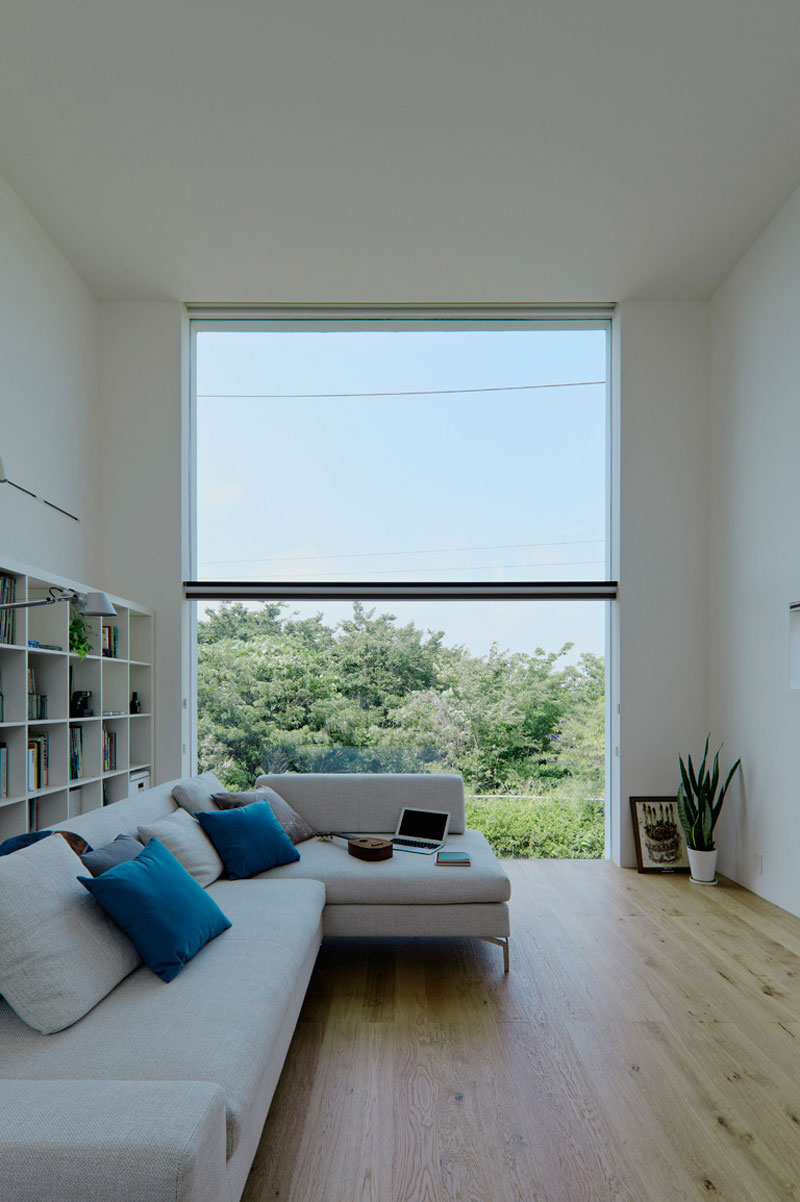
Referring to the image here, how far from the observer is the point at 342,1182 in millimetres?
2000

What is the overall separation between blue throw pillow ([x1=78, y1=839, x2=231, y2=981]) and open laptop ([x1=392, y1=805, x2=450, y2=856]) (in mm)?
1634

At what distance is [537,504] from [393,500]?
100 centimetres

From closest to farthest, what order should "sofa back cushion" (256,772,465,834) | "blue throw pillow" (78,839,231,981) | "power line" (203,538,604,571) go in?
"blue throw pillow" (78,839,231,981)
"sofa back cushion" (256,772,465,834)
"power line" (203,538,604,571)

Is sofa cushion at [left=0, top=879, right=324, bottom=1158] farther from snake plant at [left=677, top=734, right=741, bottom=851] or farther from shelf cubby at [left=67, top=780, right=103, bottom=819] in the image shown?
snake plant at [left=677, top=734, right=741, bottom=851]

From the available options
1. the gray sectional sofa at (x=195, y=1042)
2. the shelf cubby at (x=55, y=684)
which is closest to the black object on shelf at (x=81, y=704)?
the shelf cubby at (x=55, y=684)

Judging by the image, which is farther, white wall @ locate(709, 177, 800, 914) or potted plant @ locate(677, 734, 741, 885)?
potted plant @ locate(677, 734, 741, 885)

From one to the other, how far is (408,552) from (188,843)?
3.08m

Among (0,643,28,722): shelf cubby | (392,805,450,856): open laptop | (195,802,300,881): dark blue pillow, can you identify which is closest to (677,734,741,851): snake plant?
(392,805,450,856): open laptop

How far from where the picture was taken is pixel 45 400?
190 inches

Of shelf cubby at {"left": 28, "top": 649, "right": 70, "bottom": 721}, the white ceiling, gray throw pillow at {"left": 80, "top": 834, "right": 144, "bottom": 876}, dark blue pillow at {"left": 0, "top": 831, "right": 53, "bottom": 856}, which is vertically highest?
the white ceiling

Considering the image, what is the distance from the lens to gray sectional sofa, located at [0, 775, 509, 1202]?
1.33 metres

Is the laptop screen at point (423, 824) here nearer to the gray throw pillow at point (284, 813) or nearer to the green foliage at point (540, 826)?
the gray throw pillow at point (284, 813)

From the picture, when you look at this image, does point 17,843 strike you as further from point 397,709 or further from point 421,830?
point 397,709

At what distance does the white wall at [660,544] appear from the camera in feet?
18.4
